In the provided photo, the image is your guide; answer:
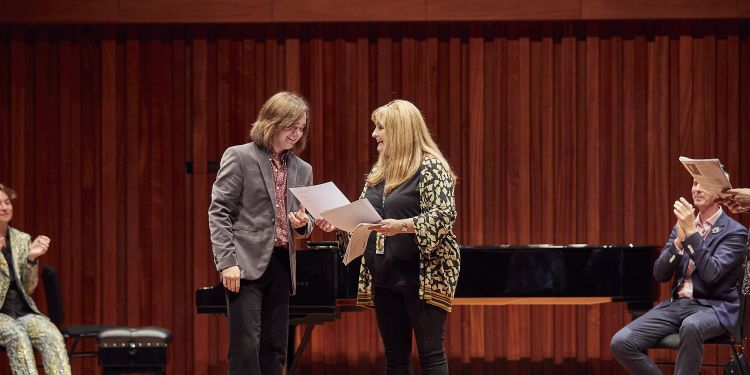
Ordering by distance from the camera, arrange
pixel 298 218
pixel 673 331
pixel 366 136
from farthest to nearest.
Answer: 1. pixel 366 136
2. pixel 673 331
3. pixel 298 218

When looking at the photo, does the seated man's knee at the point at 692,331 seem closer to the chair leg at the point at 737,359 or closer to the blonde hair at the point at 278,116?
the chair leg at the point at 737,359

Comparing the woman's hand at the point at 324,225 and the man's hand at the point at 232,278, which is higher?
the woman's hand at the point at 324,225

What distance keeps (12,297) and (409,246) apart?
2576mm

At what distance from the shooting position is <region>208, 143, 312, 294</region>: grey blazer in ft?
11.1

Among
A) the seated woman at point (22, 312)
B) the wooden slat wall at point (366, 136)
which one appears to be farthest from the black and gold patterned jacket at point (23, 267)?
the wooden slat wall at point (366, 136)

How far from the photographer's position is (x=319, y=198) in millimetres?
3350

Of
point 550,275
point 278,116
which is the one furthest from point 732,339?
point 278,116

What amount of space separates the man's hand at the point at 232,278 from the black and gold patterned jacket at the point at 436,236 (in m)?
0.53

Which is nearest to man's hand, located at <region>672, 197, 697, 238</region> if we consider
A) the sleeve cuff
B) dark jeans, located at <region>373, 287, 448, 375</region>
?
dark jeans, located at <region>373, 287, 448, 375</region>

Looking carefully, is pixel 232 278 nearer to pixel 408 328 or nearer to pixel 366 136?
pixel 408 328

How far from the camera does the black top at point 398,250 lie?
133 inches

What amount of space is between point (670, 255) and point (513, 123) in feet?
5.79

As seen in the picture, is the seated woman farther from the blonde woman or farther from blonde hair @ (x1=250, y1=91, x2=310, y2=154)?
the blonde woman

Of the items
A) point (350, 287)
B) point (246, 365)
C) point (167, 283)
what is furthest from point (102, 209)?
point (246, 365)
